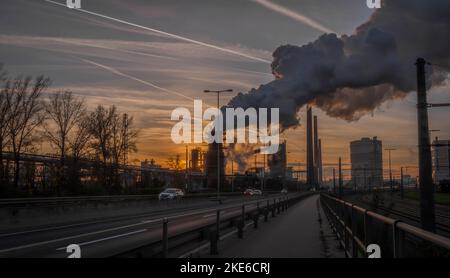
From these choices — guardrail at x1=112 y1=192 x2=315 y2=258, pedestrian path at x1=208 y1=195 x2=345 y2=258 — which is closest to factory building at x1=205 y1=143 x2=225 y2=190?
pedestrian path at x1=208 y1=195 x2=345 y2=258

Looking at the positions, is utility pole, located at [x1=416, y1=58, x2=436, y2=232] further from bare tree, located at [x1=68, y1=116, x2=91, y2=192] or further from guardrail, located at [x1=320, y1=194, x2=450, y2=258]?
bare tree, located at [x1=68, y1=116, x2=91, y2=192]

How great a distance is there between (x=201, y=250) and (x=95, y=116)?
54.1m

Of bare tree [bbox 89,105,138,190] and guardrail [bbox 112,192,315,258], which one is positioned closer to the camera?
guardrail [bbox 112,192,315,258]

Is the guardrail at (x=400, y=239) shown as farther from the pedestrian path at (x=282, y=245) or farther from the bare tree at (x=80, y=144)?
the bare tree at (x=80, y=144)

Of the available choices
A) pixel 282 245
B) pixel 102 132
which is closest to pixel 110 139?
pixel 102 132

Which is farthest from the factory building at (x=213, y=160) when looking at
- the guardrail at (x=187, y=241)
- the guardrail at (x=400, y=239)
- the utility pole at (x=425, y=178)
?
the guardrail at (x=400, y=239)

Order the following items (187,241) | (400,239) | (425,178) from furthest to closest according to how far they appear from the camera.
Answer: (425,178) → (187,241) → (400,239)

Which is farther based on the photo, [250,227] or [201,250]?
[250,227]

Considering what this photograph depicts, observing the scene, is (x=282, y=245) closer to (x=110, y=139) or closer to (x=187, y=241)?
(x=187, y=241)

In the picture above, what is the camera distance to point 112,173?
63219 millimetres

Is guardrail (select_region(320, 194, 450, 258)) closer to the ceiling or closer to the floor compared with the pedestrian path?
closer to the ceiling

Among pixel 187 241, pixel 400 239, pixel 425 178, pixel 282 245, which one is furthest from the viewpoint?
pixel 425 178
